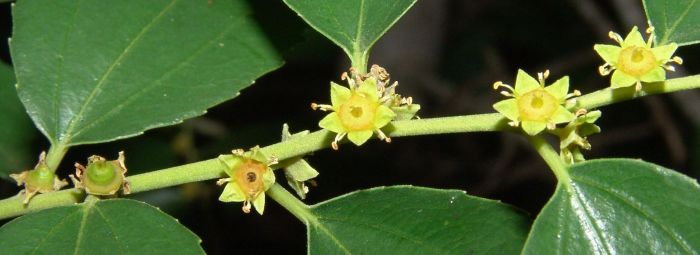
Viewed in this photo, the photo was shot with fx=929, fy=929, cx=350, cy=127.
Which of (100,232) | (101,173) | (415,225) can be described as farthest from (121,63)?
(415,225)

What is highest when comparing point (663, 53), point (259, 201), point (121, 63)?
point (121, 63)

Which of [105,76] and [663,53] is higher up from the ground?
[105,76]

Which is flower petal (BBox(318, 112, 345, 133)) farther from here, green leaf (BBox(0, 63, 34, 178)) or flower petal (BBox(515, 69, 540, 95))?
green leaf (BBox(0, 63, 34, 178))

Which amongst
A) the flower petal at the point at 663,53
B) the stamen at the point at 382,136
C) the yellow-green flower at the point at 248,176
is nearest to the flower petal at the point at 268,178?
the yellow-green flower at the point at 248,176

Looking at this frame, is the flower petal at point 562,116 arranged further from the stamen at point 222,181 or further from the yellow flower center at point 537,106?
the stamen at point 222,181

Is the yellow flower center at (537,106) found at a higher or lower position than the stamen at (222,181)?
higher

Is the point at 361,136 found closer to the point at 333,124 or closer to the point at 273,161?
the point at 333,124

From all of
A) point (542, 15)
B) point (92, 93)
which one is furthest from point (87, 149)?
point (542, 15)
